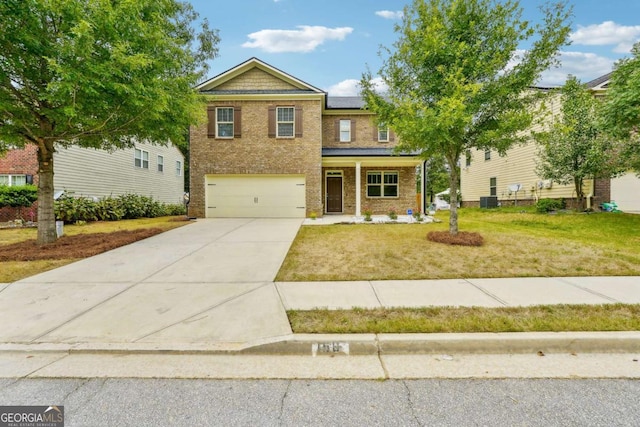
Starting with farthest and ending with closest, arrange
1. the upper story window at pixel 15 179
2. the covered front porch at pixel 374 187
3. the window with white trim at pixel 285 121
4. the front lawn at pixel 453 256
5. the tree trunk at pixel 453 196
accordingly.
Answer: the covered front porch at pixel 374 187 < the window with white trim at pixel 285 121 < the upper story window at pixel 15 179 < the tree trunk at pixel 453 196 < the front lawn at pixel 453 256

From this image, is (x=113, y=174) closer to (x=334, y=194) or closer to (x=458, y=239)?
(x=334, y=194)

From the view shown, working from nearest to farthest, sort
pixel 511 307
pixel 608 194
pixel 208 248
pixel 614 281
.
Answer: pixel 511 307 → pixel 614 281 → pixel 208 248 → pixel 608 194

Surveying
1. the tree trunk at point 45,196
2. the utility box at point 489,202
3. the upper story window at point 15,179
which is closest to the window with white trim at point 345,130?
the utility box at point 489,202

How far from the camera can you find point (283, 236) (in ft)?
29.9

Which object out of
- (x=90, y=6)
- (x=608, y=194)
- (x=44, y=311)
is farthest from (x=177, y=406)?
(x=608, y=194)

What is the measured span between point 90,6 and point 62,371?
22.8 feet

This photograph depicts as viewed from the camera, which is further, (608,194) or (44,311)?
(608,194)

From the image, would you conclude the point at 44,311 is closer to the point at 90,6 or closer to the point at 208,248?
the point at 208,248

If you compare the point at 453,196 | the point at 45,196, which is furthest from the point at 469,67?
the point at 45,196

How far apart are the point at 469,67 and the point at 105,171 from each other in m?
19.0

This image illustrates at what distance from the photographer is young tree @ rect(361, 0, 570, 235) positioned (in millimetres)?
6785

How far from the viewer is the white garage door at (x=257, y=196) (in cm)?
1428

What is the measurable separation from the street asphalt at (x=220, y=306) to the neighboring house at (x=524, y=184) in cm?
642

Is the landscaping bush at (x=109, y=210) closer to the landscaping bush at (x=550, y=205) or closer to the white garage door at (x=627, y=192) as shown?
the landscaping bush at (x=550, y=205)
